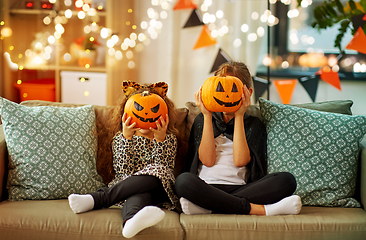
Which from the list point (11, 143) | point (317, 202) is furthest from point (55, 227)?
point (317, 202)

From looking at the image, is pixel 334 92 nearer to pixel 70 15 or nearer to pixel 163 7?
pixel 163 7

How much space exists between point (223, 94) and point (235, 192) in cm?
46

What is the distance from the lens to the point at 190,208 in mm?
1445

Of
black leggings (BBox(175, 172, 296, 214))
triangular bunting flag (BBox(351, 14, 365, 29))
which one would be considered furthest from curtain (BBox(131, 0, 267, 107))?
black leggings (BBox(175, 172, 296, 214))

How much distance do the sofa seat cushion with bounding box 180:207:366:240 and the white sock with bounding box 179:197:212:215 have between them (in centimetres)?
3

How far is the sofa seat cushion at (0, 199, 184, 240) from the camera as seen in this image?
132 cm

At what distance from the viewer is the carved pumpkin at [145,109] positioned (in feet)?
5.24

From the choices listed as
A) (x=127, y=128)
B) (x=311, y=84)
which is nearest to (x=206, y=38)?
(x=311, y=84)

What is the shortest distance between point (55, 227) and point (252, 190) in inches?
33.7

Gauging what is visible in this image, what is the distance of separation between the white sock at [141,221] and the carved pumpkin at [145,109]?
480 mm

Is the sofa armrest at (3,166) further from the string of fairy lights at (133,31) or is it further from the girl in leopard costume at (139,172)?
the string of fairy lights at (133,31)

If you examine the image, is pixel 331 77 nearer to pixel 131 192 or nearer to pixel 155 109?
pixel 155 109

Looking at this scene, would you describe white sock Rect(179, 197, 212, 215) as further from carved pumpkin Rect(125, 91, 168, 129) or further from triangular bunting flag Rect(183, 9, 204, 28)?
triangular bunting flag Rect(183, 9, 204, 28)

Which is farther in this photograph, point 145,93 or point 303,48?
point 303,48
